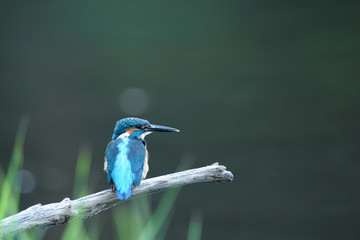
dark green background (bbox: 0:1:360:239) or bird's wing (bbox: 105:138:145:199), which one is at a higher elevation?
dark green background (bbox: 0:1:360:239)

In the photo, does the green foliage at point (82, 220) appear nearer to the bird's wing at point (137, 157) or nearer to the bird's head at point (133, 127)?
the bird's wing at point (137, 157)

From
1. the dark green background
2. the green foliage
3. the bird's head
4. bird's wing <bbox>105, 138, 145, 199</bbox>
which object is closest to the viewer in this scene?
the green foliage

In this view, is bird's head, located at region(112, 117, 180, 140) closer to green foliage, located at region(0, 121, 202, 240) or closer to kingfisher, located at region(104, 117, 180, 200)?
kingfisher, located at region(104, 117, 180, 200)

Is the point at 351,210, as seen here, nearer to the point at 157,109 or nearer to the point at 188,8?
the point at 157,109

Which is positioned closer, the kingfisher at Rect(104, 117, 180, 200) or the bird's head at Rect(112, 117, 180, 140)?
the kingfisher at Rect(104, 117, 180, 200)

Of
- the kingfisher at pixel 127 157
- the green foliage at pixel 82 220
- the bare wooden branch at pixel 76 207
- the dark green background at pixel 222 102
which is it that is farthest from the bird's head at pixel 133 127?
the dark green background at pixel 222 102

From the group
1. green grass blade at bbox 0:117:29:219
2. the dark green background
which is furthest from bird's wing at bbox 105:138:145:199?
the dark green background

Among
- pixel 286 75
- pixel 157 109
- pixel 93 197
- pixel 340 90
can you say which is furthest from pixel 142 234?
pixel 286 75

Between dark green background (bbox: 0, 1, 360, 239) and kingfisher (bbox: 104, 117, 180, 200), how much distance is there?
90.2 inches

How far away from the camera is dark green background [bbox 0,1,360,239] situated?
16.4 feet

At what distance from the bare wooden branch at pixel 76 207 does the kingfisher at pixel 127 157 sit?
3.2 inches

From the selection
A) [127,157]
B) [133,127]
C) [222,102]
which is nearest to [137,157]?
[127,157]

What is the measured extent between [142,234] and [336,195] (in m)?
3.56

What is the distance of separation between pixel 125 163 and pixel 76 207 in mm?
312
